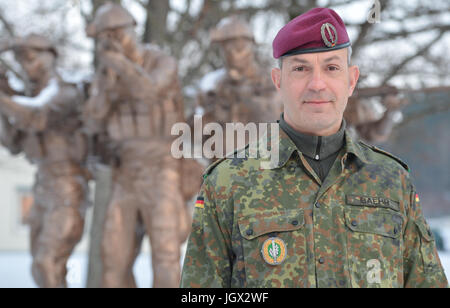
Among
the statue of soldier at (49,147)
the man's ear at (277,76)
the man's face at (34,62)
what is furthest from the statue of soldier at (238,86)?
the man's ear at (277,76)

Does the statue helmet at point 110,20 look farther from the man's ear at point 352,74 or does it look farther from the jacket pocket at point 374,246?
the jacket pocket at point 374,246

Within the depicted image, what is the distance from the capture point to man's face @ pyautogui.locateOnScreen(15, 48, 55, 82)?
21.8ft

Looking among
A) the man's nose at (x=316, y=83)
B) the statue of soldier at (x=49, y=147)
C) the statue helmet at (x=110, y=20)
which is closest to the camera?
the man's nose at (x=316, y=83)

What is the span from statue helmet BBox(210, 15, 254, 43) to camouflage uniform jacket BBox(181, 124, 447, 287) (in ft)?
13.9

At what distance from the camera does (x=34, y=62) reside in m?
6.68

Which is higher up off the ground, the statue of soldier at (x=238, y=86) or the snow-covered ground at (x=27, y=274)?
the statue of soldier at (x=238, y=86)

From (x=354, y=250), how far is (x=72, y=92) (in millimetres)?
5441

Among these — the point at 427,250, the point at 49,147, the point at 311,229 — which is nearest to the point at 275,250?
the point at 311,229

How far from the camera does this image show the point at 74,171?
6734 millimetres

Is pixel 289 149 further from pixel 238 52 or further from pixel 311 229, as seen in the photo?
pixel 238 52

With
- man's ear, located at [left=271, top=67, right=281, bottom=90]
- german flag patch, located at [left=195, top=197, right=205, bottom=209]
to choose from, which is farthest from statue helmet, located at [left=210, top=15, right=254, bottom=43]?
german flag patch, located at [left=195, top=197, right=205, bottom=209]

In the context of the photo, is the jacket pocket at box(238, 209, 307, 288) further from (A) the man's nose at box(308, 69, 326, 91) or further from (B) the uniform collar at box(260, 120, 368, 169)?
(A) the man's nose at box(308, 69, 326, 91)

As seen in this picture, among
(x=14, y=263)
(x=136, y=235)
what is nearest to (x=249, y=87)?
(x=136, y=235)

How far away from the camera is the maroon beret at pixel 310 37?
177 centimetres
